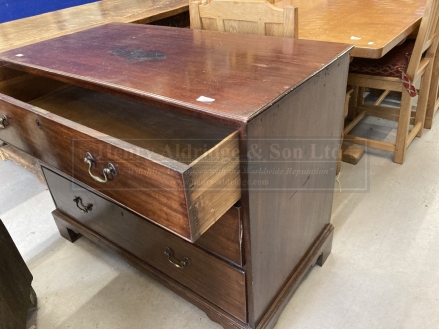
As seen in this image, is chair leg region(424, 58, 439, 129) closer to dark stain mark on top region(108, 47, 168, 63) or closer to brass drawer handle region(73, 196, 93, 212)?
dark stain mark on top region(108, 47, 168, 63)

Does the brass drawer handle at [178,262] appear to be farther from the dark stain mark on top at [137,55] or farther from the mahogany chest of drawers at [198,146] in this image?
the dark stain mark on top at [137,55]

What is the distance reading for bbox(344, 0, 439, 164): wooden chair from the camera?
4.64 feet

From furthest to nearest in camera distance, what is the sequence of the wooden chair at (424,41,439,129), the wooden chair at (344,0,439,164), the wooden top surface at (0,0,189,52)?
the wooden chair at (424,41,439,129) < the wooden chair at (344,0,439,164) < the wooden top surface at (0,0,189,52)

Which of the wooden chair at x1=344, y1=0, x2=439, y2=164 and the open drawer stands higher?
the open drawer

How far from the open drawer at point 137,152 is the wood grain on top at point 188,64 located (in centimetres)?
9

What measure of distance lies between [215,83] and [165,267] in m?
0.57

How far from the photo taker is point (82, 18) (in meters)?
1.48

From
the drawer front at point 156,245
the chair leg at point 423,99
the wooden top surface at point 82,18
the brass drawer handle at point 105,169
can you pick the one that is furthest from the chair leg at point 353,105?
the brass drawer handle at point 105,169

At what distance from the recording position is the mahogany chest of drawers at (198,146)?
0.60m

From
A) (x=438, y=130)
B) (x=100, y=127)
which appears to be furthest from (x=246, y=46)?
(x=438, y=130)

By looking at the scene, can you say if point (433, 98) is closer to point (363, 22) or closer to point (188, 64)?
point (363, 22)

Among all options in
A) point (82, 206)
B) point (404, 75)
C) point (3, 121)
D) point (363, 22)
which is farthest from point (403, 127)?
point (3, 121)

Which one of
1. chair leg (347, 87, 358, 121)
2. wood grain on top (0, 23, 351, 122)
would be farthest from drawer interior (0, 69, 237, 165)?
chair leg (347, 87, 358, 121)

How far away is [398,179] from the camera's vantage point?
1559 millimetres
